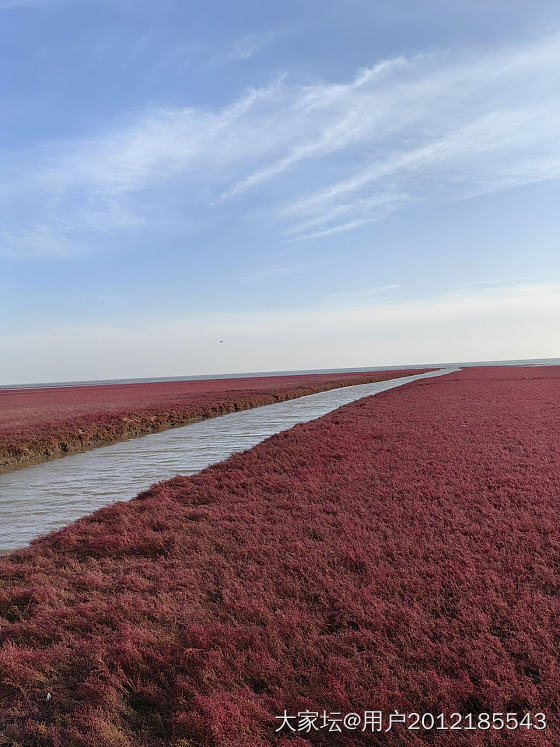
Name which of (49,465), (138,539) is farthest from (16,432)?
(138,539)

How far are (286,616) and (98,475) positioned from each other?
45.1ft

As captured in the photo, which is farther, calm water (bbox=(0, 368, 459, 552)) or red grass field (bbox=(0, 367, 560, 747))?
calm water (bbox=(0, 368, 459, 552))

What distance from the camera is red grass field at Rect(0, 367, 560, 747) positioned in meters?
4.12

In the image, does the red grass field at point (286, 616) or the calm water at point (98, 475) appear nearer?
the red grass field at point (286, 616)

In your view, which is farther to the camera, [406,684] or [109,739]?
[406,684]

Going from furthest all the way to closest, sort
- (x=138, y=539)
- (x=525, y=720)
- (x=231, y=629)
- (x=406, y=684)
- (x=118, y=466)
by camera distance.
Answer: (x=118, y=466) → (x=138, y=539) → (x=231, y=629) → (x=406, y=684) → (x=525, y=720)

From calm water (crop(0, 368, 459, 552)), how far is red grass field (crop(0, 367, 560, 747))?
78.2 inches

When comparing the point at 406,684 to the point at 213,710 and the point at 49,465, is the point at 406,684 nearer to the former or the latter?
the point at 213,710

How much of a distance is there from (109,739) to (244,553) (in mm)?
3916

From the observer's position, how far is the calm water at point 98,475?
1176cm

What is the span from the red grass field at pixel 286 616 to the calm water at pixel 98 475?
6.52 ft

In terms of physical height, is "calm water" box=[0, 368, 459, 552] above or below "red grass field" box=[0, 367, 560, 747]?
below

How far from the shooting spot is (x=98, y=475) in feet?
56.6

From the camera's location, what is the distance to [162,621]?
19.0 feet
